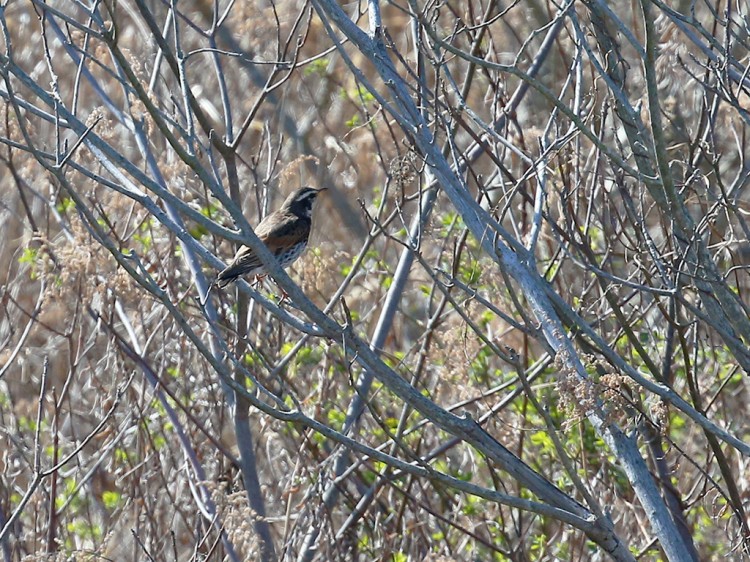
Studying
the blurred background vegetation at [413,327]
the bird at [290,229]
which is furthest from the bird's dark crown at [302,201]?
the blurred background vegetation at [413,327]

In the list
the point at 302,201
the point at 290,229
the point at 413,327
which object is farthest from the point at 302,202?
the point at 413,327

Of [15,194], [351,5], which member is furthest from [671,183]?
[351,5]

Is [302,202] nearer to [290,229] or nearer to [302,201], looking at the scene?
[302,201]

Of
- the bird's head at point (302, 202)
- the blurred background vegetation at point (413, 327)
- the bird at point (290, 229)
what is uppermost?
the bird's head at point (302, 202)

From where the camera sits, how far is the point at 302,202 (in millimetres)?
6746

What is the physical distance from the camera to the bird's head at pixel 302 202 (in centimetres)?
666

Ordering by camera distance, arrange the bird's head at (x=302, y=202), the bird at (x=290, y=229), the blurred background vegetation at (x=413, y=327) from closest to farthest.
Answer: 1. the blurred background vegetation at (x=413, y=327)
2. the bird at (x=290, y=229)
3. the bird's head at (x=302, y=202)

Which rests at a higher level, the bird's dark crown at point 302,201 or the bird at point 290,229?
the bird's dark crown at point 302,201

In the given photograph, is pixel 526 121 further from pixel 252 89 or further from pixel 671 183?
pixel 671 183

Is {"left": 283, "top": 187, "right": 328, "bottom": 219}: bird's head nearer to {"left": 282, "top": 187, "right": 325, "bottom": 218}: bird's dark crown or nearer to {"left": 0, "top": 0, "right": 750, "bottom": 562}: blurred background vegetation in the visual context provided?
{"left": 282, "top": 187, "right": 325, "bottom": 218}: bird's dark crown

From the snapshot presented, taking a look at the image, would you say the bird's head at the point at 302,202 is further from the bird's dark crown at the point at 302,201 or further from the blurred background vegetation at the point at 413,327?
the blurred background vegetation at the point at 413,327

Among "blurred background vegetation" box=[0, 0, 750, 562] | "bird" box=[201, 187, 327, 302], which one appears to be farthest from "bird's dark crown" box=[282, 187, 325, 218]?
"blurred background vegetation" box=[0, 0, 750, 562]

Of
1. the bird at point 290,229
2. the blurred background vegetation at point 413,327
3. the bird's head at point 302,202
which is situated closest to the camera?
the blurred background vegetation at point 413,327

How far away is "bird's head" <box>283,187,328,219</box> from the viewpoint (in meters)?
6.66
